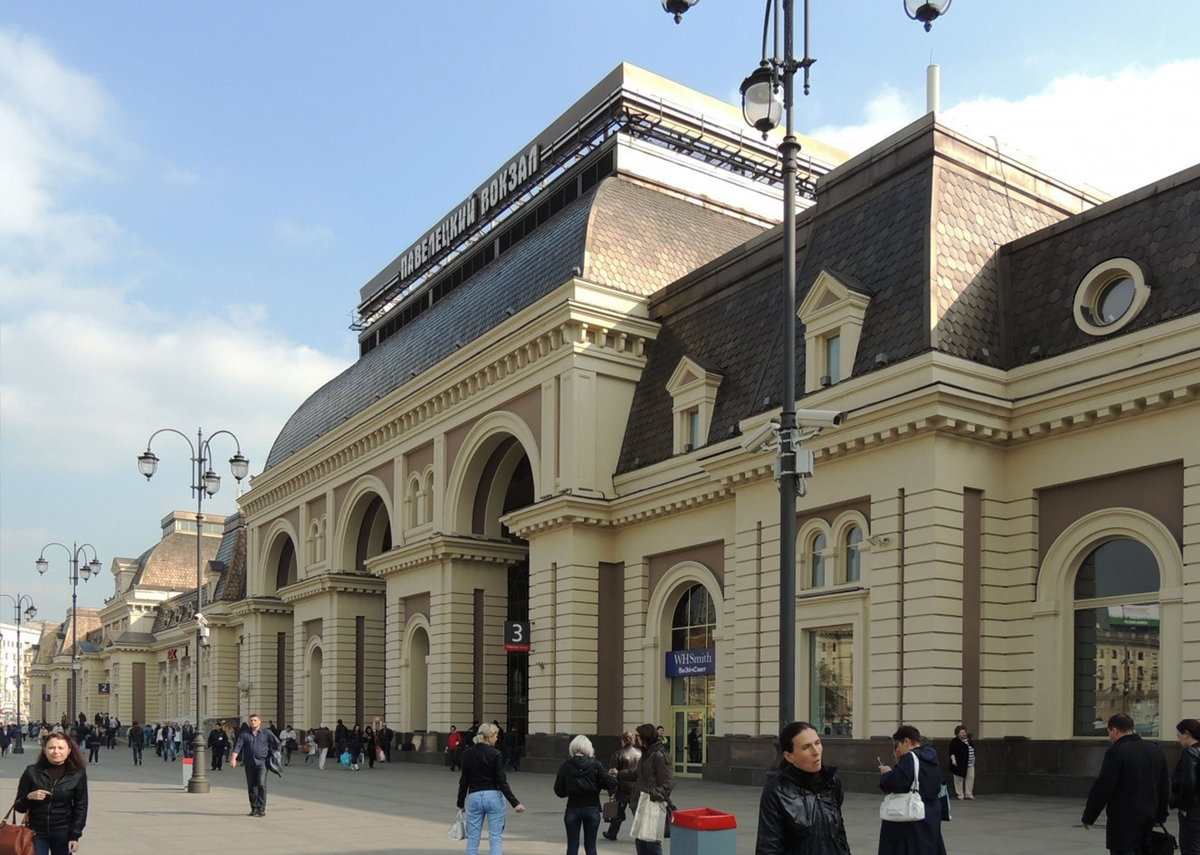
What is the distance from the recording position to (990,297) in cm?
2709

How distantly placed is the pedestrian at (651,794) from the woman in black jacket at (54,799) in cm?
569

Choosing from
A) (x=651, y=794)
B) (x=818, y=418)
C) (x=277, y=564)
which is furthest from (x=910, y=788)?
(x=277, y=564)

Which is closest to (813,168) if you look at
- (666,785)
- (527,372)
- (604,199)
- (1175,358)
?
(604,199)

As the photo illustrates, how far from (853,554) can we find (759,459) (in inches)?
131

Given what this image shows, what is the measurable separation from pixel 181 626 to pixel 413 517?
49212 millimetres

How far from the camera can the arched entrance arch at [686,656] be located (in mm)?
32906

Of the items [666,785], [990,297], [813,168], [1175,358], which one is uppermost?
[813,168]

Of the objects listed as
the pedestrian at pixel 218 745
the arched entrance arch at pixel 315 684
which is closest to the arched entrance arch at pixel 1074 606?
the pedestrian at pixel 218 745

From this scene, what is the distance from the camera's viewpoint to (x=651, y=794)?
14.6 meters

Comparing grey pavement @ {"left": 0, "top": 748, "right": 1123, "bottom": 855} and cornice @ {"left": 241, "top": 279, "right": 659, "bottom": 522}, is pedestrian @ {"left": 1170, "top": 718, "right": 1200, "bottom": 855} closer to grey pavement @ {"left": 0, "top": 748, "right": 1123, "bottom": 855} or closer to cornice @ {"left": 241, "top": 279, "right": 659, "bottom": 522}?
grey pavement @ {"left": 0, "top": 748, "right": 1123, "bottom": 855}

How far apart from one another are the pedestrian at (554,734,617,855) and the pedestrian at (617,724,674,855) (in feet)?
1.57

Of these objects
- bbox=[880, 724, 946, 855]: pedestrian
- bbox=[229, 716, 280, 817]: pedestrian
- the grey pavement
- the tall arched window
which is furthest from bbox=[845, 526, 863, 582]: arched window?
bbox=[880, 724, 946, 855]: pedestrian

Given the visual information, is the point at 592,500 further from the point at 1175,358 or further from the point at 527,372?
the point at 1175,358

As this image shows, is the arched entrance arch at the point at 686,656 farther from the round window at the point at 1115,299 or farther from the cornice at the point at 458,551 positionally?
the round window at the point at 1115,299
